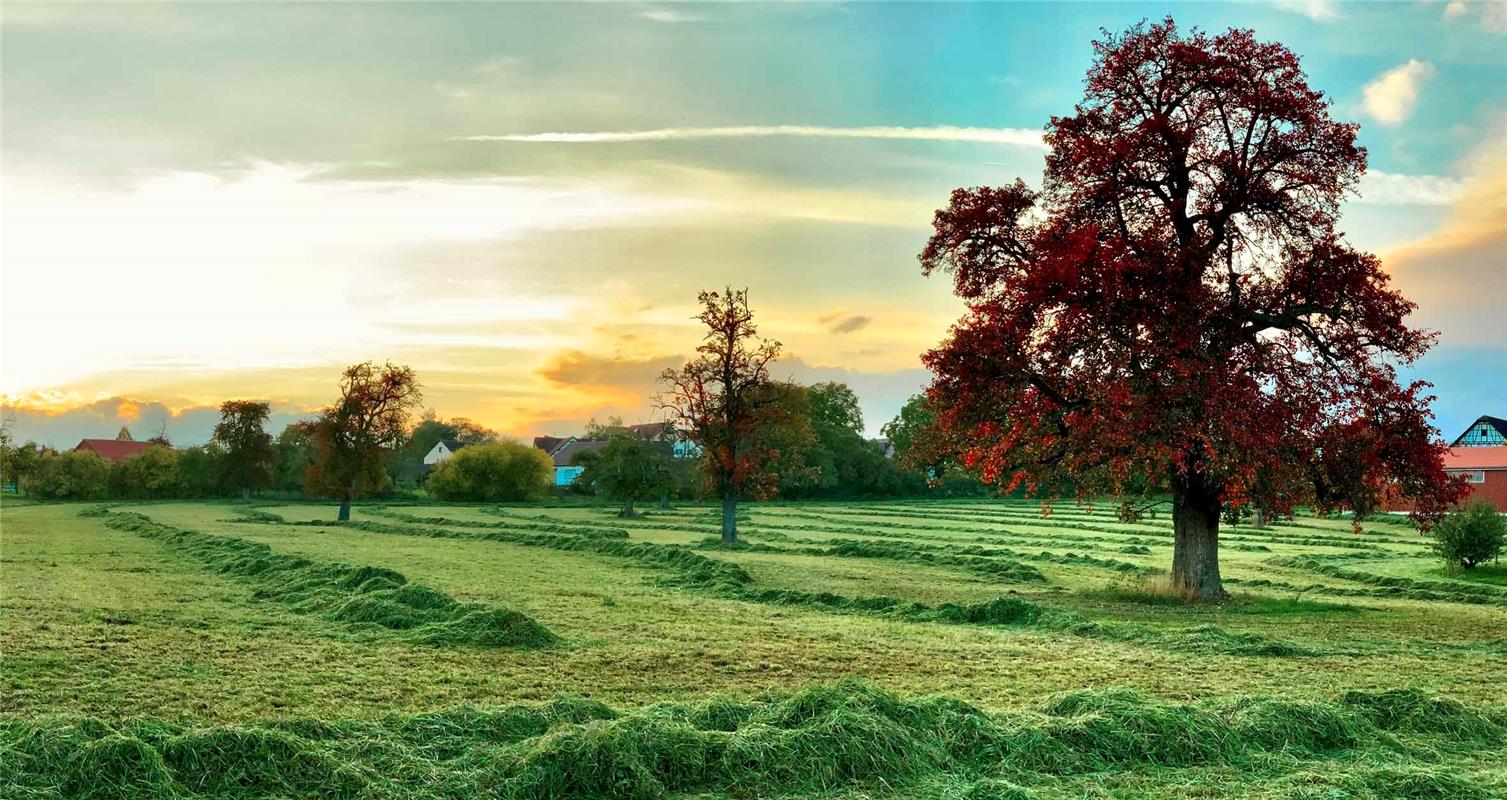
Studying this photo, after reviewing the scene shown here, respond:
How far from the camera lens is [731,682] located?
1342cm

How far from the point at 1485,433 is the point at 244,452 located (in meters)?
97.6

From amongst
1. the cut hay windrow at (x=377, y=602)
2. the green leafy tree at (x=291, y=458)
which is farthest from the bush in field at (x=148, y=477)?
the cut hay windrow at (x=377, y=602)

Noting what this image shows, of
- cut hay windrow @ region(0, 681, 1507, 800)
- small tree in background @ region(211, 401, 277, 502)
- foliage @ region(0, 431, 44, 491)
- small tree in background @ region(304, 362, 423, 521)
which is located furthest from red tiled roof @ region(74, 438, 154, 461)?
cut hay windrow @ region(0, 681, 1507, 800)

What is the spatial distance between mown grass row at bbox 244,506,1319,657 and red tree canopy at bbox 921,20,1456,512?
13.7ft

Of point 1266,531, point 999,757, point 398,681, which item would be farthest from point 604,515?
point 999,757

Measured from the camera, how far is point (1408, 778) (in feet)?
29.9

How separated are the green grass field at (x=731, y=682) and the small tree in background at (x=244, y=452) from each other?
6462 centimetres

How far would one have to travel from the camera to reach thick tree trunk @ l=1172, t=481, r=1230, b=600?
24281 millimetres

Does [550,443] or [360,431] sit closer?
[360,431]

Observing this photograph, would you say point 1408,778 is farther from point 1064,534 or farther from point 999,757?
point 1064,534

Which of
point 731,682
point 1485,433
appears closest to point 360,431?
point 731,682

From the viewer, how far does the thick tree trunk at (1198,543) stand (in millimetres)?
24281

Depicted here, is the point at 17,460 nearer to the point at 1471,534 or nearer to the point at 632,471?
the point at 632,471

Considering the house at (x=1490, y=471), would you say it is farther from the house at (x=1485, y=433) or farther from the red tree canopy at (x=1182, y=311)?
the red tree canopy at (x=1182, y=311)
